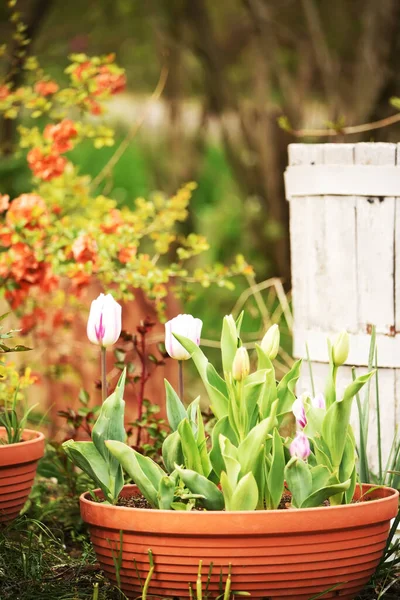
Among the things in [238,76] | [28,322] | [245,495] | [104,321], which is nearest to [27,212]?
[28,322]

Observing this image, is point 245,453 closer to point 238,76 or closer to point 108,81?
point 108,81

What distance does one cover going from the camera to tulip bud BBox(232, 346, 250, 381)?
1745 mm

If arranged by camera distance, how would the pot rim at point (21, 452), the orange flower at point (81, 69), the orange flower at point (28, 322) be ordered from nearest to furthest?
the pot rim at point (21, 452) → the orange flower at point (81, 69) → the orange flower at point (28, 322)

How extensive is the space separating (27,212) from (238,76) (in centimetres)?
513

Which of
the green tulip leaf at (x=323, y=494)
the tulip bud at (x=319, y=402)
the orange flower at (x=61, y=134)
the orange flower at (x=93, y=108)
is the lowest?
the green tulip leaf at (x=323, y=494)

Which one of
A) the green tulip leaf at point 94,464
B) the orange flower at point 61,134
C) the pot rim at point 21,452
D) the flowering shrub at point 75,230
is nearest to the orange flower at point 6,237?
the flowering shrub at point 75,230

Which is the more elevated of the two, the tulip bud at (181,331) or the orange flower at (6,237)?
the orange flower at (6,237)

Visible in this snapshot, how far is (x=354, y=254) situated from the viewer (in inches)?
116

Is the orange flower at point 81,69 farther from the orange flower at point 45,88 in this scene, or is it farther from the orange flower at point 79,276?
the orange flower at point 79,276

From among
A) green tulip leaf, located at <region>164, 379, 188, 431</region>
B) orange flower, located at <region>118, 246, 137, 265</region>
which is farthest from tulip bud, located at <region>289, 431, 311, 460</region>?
orange flower, located at <region>118, 246, 137, 265</region>

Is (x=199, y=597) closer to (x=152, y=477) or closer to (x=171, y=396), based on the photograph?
(x=152, y=477)

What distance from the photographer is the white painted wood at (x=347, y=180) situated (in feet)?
9.50

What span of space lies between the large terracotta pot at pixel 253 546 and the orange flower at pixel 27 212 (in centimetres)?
144

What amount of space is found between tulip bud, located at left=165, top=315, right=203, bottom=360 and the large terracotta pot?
379mm
